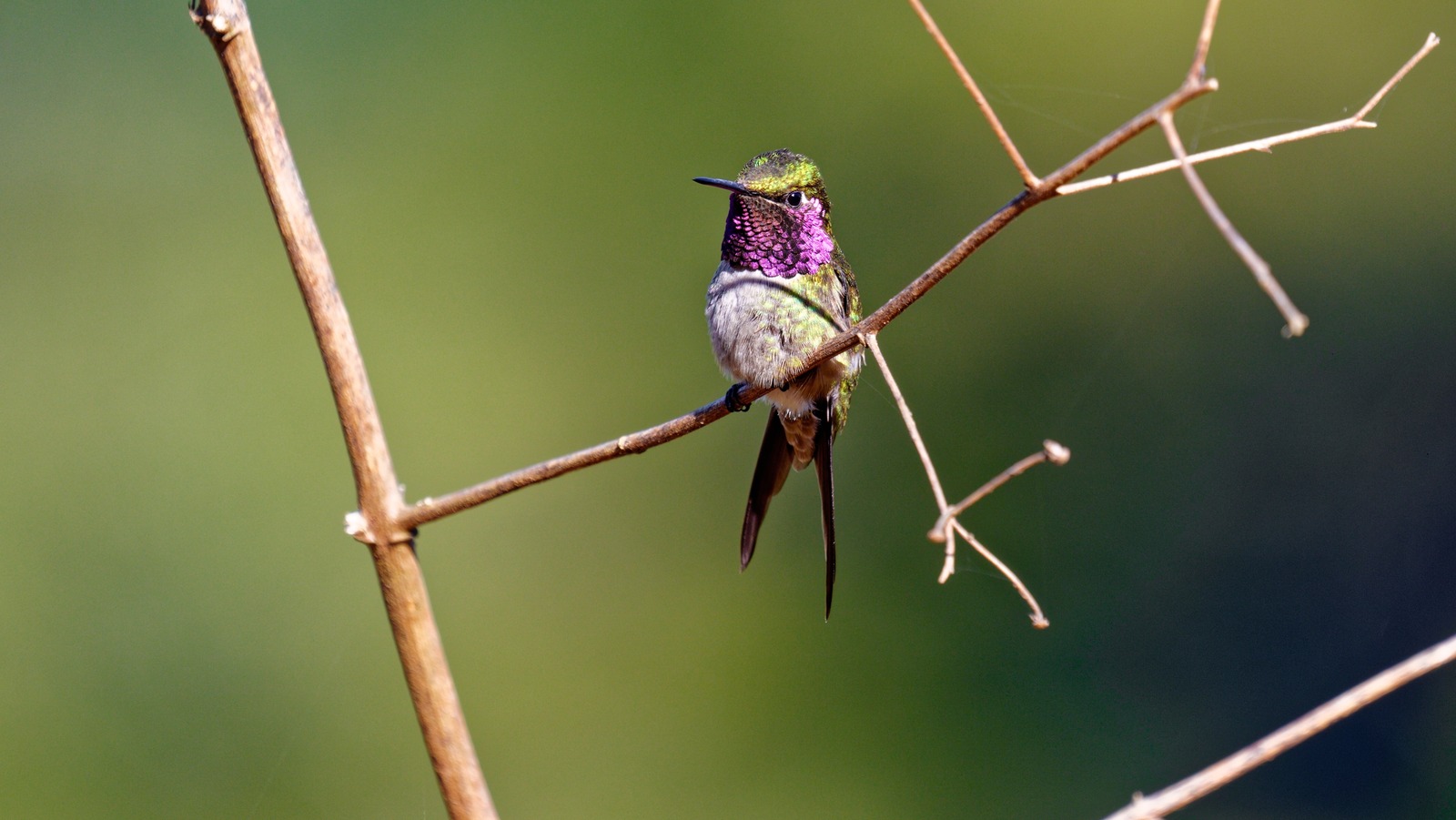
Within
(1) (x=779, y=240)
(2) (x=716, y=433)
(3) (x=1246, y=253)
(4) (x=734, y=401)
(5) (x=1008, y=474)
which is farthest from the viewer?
(2) (x=716, y=433)

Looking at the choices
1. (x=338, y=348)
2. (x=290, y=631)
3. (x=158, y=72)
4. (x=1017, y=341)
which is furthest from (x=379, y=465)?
(x=158, y=72)

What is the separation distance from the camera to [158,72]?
5.67 metres

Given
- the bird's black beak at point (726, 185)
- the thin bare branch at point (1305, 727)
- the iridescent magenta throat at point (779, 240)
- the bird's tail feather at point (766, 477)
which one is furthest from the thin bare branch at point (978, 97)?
the iridescent magenta throat at point (779, 240)

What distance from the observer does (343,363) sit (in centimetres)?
109

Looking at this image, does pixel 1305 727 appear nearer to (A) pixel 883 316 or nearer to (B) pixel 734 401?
(A) pixel 883 316

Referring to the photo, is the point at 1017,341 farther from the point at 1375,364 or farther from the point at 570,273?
the point at 570,273

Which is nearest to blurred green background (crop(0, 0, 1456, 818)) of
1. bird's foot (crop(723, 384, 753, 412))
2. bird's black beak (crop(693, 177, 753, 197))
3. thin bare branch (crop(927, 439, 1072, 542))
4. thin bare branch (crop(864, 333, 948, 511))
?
bird's black beak (crop(693, 177, 753, 197))

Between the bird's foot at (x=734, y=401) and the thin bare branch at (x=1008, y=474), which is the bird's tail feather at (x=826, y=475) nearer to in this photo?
the bird's foot at (x=734, y=401)

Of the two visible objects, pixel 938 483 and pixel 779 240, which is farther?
pixel 779 240

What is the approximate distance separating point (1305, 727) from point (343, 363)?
85cm

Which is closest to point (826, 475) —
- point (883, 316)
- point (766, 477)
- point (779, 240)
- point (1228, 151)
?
point (766, 477)

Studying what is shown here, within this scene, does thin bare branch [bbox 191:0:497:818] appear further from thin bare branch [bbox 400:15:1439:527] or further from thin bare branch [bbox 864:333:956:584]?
thin bare branch [bbox 864:333:956:584]

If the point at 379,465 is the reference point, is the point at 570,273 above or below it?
above

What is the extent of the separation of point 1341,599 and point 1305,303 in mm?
1219
